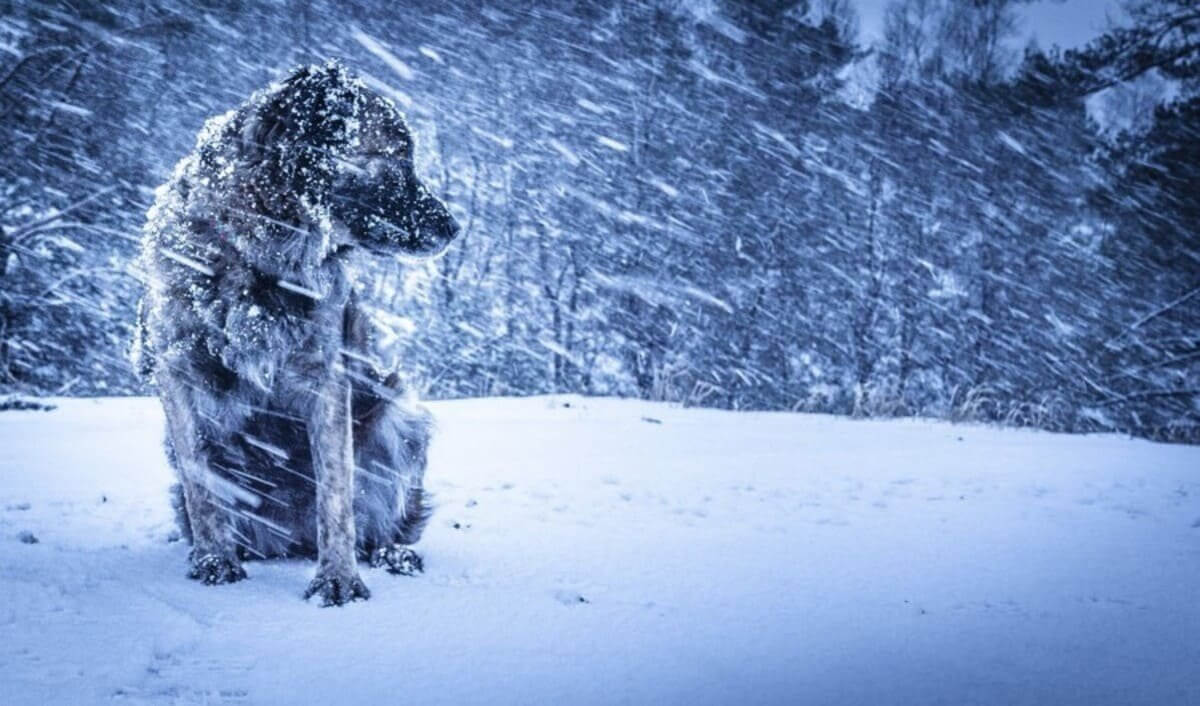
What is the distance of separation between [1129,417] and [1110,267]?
3.52 metres

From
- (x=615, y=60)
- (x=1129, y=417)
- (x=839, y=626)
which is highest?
(x=615, y=60)

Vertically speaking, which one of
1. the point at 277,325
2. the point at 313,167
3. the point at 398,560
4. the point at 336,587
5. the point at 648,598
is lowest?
the point at 398,560

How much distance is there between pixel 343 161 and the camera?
2.49 metres

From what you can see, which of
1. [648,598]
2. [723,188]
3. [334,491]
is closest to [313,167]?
[334,491]

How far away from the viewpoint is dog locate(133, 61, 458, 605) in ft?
7.34

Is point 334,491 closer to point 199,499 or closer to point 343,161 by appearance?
point 199,499

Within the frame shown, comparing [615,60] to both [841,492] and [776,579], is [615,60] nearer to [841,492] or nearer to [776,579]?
[841,492]

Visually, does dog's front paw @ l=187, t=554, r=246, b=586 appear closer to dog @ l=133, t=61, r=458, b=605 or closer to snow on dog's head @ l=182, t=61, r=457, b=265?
dog @ l=133, t=61, r=458, b=605

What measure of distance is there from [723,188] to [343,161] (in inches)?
558

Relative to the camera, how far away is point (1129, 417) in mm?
15336

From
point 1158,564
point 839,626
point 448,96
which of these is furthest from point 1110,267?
point 839,626

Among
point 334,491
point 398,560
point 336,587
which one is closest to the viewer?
point 336,587


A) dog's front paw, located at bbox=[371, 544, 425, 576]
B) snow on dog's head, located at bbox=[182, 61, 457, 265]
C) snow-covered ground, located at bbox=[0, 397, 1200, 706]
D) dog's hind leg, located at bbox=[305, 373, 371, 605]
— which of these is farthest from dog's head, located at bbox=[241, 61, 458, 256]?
snow-covered ground, located at bbox=[0, 397, 1200, 706]

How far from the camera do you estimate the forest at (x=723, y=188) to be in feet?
38.5
